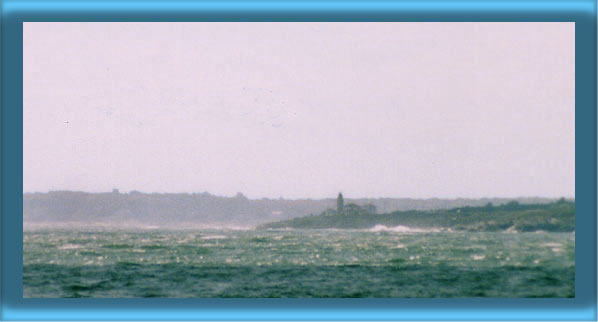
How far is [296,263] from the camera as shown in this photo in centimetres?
917

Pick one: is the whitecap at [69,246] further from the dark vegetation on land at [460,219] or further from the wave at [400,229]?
the wave at [400,229]

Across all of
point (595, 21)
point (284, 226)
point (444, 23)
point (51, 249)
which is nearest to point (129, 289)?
point (51, 249)

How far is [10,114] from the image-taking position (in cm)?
896

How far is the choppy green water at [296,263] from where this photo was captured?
28.9ft

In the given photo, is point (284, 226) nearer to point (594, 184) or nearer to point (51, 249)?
point (51, 249)

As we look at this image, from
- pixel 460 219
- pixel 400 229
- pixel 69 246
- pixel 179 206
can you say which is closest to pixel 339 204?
pixel 400 229

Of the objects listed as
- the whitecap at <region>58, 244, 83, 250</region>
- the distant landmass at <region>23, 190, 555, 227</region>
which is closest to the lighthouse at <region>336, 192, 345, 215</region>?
the distant landmass at <region>23, 190, 555, 227</region>

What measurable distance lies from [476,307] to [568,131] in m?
2.20

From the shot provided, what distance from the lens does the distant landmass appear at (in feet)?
29.5

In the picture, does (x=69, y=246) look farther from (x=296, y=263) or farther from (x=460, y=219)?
(x=460, y=219)

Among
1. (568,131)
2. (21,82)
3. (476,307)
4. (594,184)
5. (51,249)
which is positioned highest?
(21,82)

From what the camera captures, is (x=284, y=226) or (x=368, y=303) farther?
(x=284, y=226)

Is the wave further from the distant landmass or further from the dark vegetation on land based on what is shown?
the distant landmass

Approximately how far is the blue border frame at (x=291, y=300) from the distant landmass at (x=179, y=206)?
1.26ft
